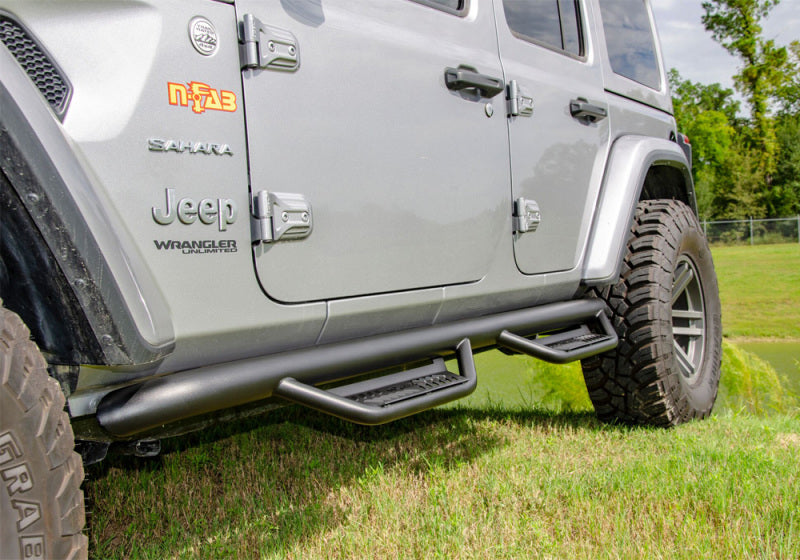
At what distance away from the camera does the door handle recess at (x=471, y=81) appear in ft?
7.83

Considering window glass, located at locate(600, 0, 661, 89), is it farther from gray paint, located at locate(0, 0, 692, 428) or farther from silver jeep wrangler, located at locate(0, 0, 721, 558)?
gray paint, located at locate(0, 0, 692, 428)

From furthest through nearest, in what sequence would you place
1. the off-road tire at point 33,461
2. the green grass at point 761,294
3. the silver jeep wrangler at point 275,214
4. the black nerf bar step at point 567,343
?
the green grass at point 761,294 < the black nerf bar step at point 567,343 < the silver jeep wrangler at point 275,214 < the off-road tire at point 33,461

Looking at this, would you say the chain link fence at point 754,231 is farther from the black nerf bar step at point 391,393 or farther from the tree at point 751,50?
the black nerf bar step at point 391,393

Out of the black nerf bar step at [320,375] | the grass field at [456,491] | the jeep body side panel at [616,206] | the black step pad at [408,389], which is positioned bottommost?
the grass field at [456,491]

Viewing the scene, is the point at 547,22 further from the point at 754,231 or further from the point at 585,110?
the point at 754,231

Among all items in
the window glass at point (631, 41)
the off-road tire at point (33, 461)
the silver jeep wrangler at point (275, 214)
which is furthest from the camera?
the window glass at point (631, 41)

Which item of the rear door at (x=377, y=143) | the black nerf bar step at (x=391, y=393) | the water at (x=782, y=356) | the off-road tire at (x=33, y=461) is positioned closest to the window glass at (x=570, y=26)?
the rear door at (x=377, y=143)

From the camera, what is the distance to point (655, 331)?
10.8 ft

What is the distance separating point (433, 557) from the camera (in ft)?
6.98

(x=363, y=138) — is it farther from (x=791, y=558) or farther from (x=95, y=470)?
(x=95, y=470)

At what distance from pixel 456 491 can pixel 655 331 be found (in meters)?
1.26

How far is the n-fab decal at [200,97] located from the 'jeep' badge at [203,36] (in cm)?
8

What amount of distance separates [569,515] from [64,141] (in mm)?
1878

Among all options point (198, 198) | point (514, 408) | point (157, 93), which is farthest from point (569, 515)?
point (514, 408)
